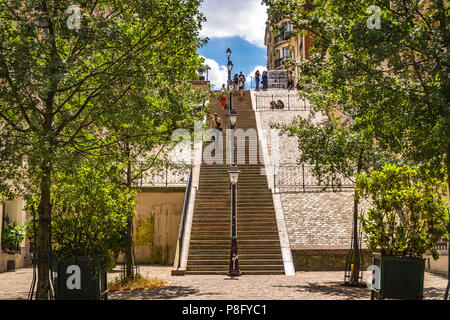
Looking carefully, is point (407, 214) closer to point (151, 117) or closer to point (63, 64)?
point (151, 117)

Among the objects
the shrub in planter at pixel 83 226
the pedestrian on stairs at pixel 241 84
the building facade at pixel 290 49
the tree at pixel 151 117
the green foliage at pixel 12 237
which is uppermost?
the building facade at pixel 290 49

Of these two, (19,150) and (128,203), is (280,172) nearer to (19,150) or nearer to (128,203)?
(128,203)

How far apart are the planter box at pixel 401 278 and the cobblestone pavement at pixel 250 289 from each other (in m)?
2.32

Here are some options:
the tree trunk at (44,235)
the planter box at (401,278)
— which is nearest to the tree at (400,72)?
the planter box at (401,278)

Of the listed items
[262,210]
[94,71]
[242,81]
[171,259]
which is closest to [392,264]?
[94,71]

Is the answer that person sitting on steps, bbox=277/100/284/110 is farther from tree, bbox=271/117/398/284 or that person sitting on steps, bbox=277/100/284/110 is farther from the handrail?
tree, bbox=271/117/398/284

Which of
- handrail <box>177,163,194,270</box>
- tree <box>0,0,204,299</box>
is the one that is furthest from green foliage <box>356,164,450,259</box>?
handrail <box>177,163,194,270</box>

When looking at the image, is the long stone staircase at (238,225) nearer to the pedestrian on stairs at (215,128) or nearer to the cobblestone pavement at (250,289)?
the cobblestone pavement at (250,289)

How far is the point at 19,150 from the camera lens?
9.33 m

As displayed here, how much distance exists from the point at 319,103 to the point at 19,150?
8147 millimetres

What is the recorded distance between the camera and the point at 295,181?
79.4 ft

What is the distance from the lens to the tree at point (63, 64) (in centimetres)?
911

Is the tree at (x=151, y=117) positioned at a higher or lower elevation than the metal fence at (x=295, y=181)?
higher

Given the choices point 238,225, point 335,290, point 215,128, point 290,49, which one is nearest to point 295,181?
point 238,225
